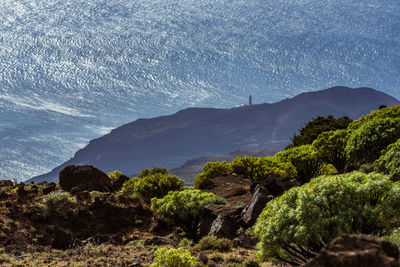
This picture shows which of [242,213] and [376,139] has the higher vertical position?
[376,139]

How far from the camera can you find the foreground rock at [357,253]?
4590 millimetres

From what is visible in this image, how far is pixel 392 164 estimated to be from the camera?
1762 centimetres

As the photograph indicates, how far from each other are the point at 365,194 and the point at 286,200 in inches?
76.4

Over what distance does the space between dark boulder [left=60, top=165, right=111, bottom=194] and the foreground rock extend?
25.7 metres

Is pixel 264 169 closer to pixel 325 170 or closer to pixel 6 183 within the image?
pixel 325 170

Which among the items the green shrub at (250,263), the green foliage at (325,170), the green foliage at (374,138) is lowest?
the green shrub at (250,263)

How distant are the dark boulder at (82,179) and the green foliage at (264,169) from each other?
10322mm

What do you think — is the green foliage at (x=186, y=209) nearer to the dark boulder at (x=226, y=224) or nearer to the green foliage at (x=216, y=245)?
the dark boulder at (x=226, y=224)

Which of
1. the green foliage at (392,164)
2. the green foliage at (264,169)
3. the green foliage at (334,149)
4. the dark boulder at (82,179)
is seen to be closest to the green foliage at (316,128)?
the green foliage at (334,149)

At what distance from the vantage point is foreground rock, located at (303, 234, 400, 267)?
459 cm

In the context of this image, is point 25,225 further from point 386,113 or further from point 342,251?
point 386,113

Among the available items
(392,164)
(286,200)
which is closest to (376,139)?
(392,164)

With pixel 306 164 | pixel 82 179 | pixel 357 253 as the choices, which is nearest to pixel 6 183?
pixel 82 179

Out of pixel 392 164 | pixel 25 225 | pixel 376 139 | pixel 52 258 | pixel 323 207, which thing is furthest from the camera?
pixel 376 139
